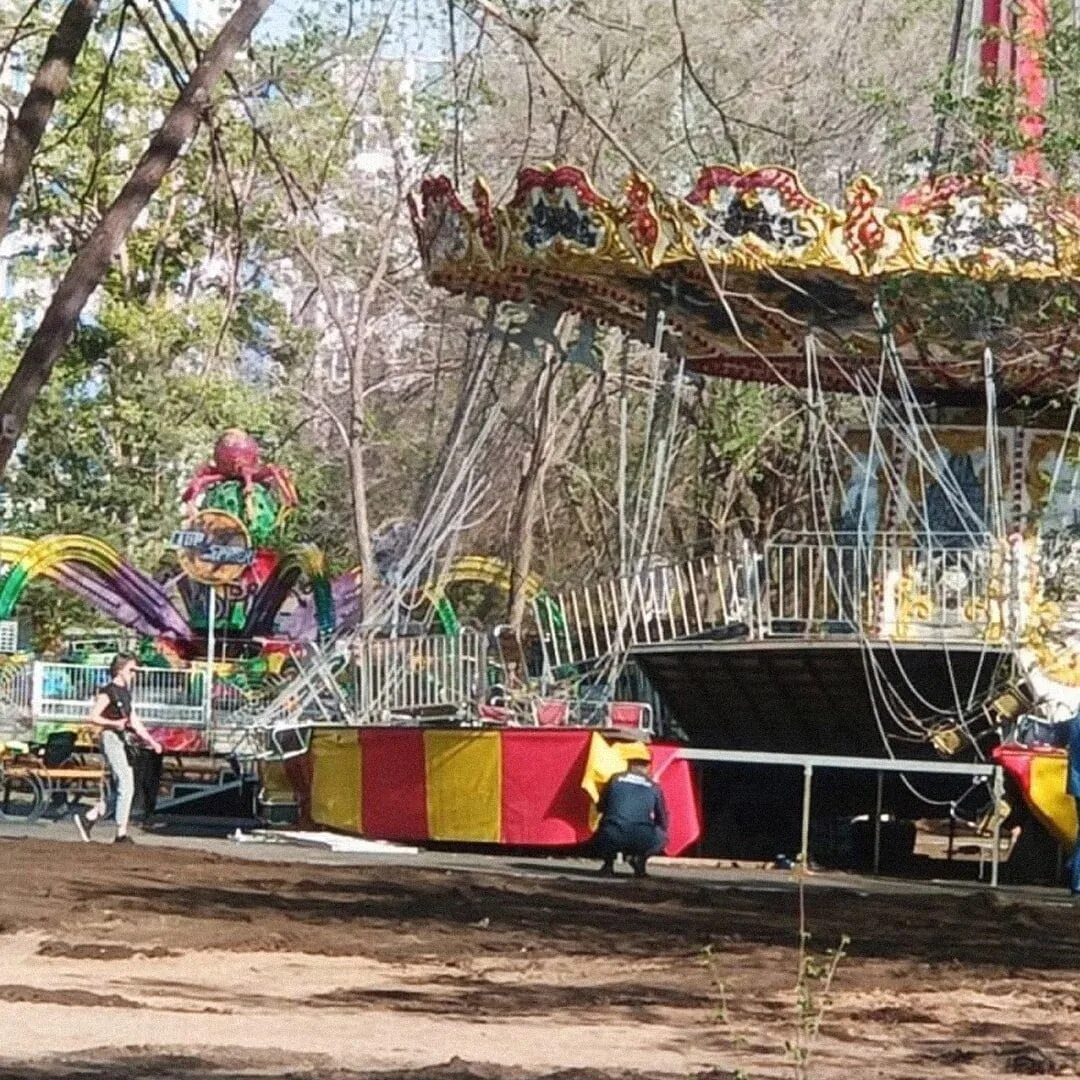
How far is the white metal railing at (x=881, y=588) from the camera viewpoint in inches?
1133

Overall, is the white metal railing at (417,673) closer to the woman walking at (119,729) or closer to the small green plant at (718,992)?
the woman walking at (119,729)

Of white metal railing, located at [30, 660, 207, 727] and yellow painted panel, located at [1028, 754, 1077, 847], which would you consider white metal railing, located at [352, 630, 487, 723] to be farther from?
yellow painted panel, located at [1028, 754, 1077, 847]

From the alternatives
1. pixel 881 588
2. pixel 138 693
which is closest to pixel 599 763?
pixel 881 588

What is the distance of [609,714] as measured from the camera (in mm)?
28656

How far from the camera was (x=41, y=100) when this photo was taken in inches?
385

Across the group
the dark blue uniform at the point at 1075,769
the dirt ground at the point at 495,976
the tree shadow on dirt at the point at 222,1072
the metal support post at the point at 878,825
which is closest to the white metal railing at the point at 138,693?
the metal support post at the point at 878,825

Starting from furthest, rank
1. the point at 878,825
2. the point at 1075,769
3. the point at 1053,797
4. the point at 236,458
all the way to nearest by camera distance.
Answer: the point at 236,458
the point at 878,825
the point at 1053,797
the point at 1075,769

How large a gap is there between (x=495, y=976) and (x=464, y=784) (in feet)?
38.9

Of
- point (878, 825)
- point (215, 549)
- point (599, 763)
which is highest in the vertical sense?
point (215, 549)

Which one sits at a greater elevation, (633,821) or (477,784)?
(477,784)

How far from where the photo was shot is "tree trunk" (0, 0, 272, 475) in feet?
31.2

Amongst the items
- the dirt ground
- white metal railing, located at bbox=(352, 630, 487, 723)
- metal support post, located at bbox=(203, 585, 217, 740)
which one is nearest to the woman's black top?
the dirt ground

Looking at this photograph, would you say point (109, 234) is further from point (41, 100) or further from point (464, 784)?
point (464, 784)

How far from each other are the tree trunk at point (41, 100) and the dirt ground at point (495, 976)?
332 centimetres
